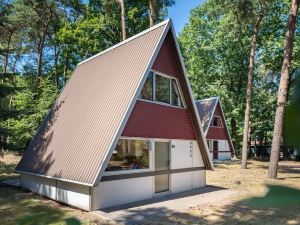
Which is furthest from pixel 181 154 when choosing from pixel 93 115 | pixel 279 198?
pixel 279 198

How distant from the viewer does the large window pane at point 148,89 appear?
1159 cm

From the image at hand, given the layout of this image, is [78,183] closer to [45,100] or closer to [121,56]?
[121,56]

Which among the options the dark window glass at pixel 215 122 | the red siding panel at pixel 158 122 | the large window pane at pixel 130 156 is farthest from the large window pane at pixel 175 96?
the dark window glass at pixel 215 122

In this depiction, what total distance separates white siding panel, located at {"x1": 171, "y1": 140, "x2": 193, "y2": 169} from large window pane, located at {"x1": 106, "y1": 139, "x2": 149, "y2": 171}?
159 centimetres

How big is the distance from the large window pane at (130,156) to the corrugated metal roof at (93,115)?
728 mm

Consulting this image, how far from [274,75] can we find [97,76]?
88.9ft

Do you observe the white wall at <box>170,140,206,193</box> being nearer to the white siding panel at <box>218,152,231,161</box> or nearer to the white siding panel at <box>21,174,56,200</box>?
the white siding panel at <box>21,174,56,200</box>

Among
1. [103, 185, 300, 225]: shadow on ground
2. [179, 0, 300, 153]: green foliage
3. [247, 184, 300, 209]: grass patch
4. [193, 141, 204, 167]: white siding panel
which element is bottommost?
[103, 185, 300, 225]: shadow on ground

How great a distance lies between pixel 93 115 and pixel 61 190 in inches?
105

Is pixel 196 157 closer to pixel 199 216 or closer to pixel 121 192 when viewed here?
pixel 121 192

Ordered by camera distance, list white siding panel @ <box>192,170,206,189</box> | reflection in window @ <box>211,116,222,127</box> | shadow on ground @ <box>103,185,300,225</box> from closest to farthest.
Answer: shadow on ground @ <box>103,185,300,225</box> < white siding panel @ <box>192,170,206,189</box> < reflection in window @ <box>211,116,222,127</box>

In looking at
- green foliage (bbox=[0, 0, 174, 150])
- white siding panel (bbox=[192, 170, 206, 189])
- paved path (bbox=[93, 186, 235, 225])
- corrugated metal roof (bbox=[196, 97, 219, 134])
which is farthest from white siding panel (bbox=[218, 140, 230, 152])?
paved path (bbox=[93, 186, 235, 225])

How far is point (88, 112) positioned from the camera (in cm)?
1150

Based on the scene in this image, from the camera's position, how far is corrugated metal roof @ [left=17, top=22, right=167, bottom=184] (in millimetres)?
9883
